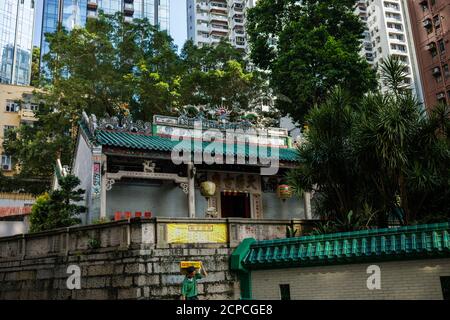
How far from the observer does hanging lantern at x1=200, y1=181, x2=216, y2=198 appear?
18500mm

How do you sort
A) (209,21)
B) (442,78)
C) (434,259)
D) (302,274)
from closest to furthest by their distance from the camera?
(434,259) < (302,274) < (442,78) < (209,21)

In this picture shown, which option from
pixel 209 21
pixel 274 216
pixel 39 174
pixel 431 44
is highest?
pixel 209 21

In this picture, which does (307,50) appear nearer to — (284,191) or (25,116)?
(284,191)

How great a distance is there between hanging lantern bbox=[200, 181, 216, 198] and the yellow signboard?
18.7ft

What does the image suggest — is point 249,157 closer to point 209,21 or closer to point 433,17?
point 433,17

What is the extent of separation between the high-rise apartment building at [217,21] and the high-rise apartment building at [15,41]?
26.1 m

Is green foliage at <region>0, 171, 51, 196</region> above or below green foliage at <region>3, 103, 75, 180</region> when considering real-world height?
below

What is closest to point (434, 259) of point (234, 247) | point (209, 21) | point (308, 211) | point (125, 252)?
point (234, 247)

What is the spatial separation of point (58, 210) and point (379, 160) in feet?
36.3

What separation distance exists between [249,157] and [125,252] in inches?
348

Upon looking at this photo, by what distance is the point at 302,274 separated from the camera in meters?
11.8

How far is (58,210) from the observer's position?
16.5 m

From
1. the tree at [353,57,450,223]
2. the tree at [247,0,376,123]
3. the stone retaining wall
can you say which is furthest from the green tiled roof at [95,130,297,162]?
the tree at [247,0,376,123]

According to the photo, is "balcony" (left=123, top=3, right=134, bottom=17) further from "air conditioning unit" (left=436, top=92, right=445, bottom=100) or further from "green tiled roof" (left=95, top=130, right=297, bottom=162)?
"green tiled roof" (left=95, top=130, right=297, bottom=162)
